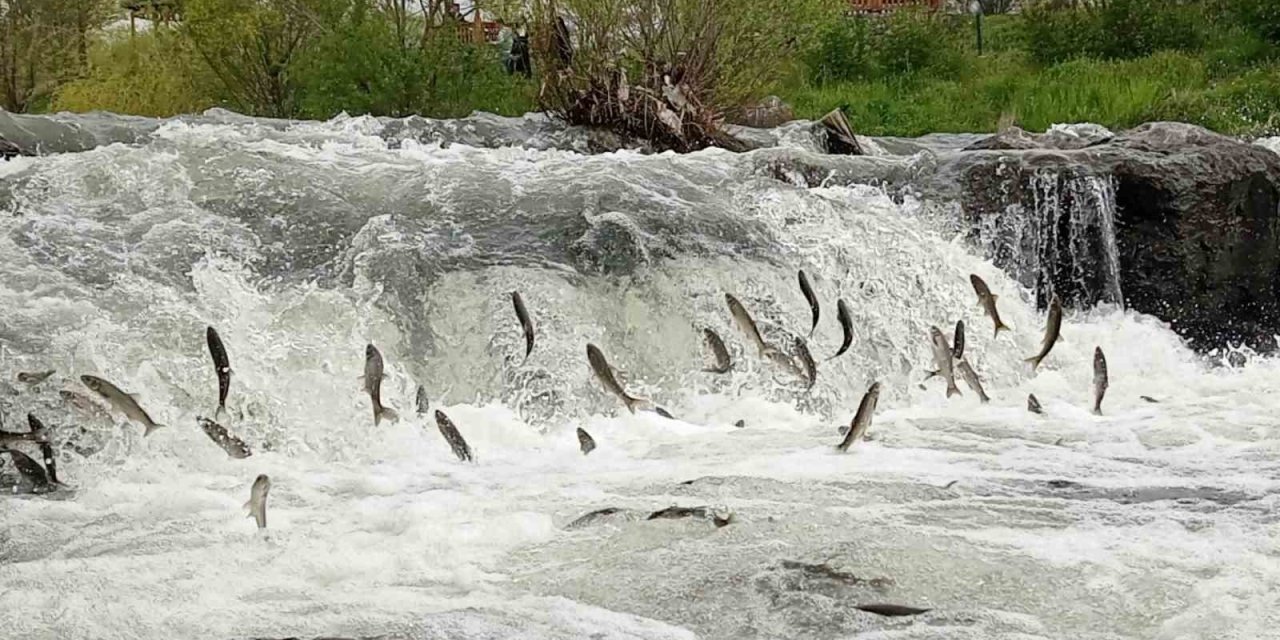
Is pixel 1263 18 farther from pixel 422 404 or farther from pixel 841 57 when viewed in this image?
pixel 422 404

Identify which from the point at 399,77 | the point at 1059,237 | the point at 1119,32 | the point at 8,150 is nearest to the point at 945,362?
the point at 1059,237

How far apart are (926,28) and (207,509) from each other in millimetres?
17420

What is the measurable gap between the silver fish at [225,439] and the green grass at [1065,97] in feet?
36.6

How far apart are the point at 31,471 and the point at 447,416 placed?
1.73m

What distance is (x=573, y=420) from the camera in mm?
6430

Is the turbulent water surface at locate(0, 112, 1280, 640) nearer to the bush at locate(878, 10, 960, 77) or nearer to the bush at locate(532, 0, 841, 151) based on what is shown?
the bush at locate(532, 0, 841, 151)

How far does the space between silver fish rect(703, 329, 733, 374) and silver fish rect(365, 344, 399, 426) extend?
1548 mm

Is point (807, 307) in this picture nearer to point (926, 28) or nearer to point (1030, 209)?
point (1030, 209)

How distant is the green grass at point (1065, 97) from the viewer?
572 inches

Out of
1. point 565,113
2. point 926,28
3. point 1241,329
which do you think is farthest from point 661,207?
point 926,28

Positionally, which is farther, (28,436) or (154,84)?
(154,84)

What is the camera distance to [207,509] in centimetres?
493

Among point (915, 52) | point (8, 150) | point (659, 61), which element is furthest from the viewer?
point (915, 52)

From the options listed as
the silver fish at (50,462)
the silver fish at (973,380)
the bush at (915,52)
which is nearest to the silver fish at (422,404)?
the silver fish at (50,462)
